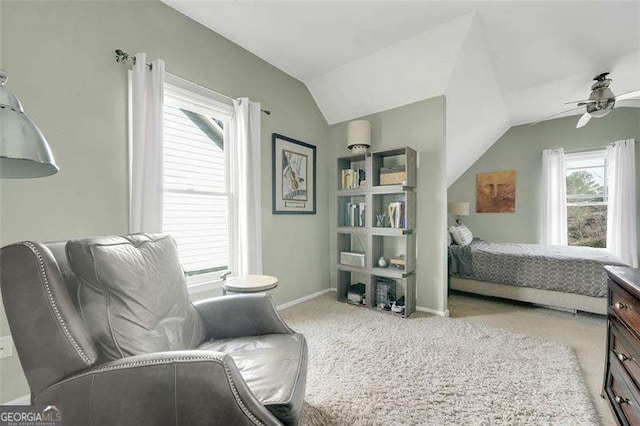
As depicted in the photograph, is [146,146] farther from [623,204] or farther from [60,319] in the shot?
[623,204]

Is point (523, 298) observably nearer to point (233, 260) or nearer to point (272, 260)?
point (272, 260)

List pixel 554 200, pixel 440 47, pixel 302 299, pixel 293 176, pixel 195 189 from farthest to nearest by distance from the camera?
1. pixel 554 200
2. pixel 302 299
3. pixel 293 176
4. pixel 440 47
5. pixel 195 189

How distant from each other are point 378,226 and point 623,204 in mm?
A: 3762

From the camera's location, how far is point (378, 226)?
3045 millimetres

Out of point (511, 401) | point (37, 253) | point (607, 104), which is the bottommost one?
point (511, 401)

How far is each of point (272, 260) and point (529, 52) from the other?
3.35m

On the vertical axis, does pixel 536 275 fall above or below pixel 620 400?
above

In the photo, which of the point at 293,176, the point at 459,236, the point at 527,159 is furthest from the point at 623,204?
the point at 293,176

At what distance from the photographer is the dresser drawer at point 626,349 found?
112 cm

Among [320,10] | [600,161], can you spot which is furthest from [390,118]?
[600,161]

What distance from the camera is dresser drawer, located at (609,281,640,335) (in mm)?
1108

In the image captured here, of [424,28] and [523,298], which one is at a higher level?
[424,28]

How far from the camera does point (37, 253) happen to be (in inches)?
35.1

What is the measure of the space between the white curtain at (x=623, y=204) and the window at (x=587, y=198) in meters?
0.23
